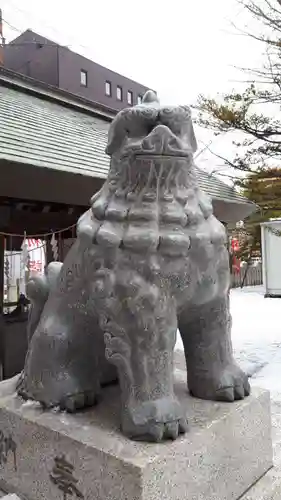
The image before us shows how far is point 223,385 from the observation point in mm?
1451

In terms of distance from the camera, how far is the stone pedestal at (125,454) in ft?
3.70

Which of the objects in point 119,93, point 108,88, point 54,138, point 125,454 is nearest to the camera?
point 125,454

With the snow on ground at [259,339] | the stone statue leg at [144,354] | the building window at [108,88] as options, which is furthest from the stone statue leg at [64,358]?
the building window at [108,88]

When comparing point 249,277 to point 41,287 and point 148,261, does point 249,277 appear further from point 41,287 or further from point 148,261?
point 148,261

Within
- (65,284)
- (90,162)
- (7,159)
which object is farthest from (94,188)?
(65,284)

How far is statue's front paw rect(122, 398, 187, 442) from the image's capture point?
1183 millimetres

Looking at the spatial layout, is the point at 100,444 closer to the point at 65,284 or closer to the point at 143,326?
the point at 143,326

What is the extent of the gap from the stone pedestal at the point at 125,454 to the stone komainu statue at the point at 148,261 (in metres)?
0.08

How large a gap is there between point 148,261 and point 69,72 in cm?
1140

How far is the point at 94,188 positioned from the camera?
11.4 ft

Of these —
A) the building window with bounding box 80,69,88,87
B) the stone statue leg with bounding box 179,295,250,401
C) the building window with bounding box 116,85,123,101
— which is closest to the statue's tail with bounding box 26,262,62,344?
the stone statue leg with bounding box 179,295,250,401

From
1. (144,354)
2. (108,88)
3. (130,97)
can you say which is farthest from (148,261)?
(130,97)

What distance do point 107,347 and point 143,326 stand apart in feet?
0.44

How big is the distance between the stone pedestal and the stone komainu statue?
0.08m
